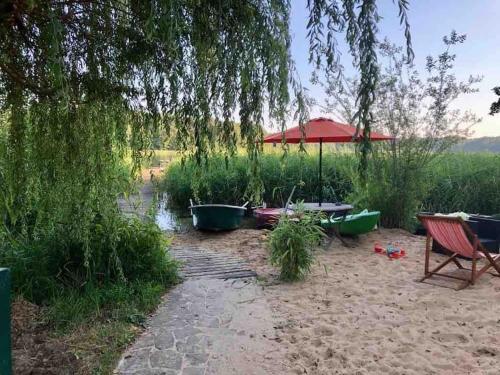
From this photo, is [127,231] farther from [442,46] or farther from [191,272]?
[442,46]

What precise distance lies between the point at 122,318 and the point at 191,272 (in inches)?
73.9

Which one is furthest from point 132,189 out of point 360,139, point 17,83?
point 360,139

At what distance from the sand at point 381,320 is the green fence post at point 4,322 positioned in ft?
6.11

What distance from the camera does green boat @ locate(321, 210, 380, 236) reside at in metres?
7.62

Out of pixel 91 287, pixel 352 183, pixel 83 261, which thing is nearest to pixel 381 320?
pixel 91 287

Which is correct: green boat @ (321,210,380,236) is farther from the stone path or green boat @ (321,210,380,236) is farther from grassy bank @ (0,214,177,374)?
grassy bank @ (0,214,177,374)

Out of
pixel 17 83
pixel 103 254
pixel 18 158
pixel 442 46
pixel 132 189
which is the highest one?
pixel 442 46

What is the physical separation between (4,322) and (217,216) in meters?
→ 6.88

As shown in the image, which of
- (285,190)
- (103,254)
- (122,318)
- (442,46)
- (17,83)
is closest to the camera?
(17,83)

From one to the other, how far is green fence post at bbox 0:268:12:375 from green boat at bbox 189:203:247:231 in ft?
22.0

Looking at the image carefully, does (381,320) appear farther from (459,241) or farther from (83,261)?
(83,261)

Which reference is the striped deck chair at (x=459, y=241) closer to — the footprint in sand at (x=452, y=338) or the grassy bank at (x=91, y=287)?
the footprint in sand at (x=452, y=338)

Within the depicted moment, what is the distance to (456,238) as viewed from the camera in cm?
552

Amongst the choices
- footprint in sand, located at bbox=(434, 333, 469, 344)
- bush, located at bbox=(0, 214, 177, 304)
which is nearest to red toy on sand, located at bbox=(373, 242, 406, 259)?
footprint in sand, located at bbox=(434, 333, 469, 344)
